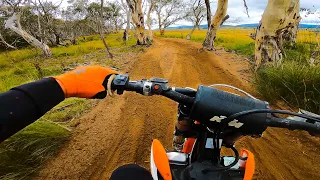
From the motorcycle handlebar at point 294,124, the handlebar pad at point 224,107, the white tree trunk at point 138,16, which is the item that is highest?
the white tree trunk at point 138,16

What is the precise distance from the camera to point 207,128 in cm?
112

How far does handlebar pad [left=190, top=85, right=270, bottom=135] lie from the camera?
0.96 meters

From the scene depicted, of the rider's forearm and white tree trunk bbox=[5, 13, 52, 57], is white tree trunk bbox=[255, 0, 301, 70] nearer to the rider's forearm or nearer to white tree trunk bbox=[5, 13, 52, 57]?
the rider's forearm

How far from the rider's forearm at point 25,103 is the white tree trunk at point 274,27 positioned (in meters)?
4.76

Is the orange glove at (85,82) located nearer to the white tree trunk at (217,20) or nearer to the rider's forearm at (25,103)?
the rider's forearm at (25,103)

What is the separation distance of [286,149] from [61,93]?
2.61 meters

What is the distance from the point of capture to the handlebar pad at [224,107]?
964 millimetres

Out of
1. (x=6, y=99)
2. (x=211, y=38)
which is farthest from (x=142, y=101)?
(x=211, y=38)

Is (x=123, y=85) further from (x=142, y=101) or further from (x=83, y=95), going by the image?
(x=142, y=101)

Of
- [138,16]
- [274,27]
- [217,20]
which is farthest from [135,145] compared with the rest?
[138,16]

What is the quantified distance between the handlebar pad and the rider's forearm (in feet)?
1.78

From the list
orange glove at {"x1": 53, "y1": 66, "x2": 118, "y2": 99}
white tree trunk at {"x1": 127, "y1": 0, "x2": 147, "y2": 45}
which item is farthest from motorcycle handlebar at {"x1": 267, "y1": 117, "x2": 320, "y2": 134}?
white tree trunk at {"x1": 127, "y1": 0, "x2": 147, "y2": 45}

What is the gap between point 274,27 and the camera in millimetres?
4895

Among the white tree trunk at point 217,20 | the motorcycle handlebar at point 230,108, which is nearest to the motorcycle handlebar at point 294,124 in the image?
the motorcycle handlebar at point 230,108
